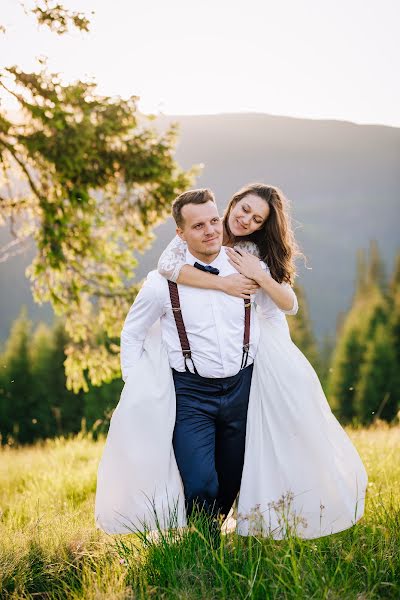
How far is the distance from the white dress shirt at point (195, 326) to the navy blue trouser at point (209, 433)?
113 millimetres

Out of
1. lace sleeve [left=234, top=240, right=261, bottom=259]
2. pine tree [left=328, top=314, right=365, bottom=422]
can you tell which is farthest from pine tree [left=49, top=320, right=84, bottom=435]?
lace sleeve [left=234, top=240, right=261, bottom=259]

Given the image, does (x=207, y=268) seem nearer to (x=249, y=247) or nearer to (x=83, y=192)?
(x=249, y=247)

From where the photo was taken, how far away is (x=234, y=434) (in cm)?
395

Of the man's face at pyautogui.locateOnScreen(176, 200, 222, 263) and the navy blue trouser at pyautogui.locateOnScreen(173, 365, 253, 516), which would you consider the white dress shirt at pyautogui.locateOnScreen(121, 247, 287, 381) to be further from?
the man's face at pyautogui.locateOnScreen(176, 200, 222, 263)

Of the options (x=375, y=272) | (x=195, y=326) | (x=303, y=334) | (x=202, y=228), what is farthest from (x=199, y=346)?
(x=375, y=272)

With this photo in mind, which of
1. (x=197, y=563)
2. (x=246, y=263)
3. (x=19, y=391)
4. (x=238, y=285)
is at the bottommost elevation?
(x=19, y=391)

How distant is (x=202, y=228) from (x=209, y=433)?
1214 millimetres

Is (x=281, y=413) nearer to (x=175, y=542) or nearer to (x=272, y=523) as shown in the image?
(x=272, y=523)

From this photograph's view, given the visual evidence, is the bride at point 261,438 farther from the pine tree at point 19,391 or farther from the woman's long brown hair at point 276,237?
the pine tree at point 19,391

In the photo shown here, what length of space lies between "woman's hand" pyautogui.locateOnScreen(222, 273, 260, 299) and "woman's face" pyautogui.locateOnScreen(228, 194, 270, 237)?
1.39ft

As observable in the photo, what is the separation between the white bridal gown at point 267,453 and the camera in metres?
3.75

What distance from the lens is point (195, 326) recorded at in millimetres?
3760

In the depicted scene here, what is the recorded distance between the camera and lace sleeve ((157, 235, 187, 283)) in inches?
148

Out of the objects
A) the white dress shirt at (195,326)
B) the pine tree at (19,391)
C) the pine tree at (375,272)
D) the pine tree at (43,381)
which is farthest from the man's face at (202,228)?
the pine tree at (375,272)
